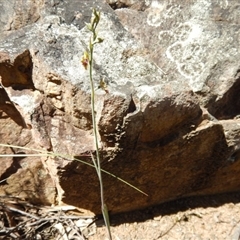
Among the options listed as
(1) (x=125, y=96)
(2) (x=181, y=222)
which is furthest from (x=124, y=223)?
(1) (x=125, y=96)

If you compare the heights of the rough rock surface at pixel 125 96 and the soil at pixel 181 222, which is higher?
the rough rock surface at pixel 125 96

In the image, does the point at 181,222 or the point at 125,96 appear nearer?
the point at 125,96

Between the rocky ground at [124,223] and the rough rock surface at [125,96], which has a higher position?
the rough rock surface at [125,96]

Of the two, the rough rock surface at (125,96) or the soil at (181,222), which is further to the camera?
the soil at (181,222)

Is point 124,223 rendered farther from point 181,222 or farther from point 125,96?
point 125,96

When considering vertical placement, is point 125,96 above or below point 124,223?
above

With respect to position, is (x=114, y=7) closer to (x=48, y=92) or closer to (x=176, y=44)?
(x=176, y=44)
